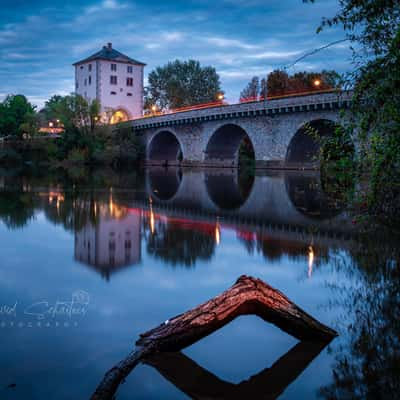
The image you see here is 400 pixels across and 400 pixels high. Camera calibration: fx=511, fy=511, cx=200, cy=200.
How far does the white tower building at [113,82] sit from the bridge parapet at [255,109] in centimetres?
1594

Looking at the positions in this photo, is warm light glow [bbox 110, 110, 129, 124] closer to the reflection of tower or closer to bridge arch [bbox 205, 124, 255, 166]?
bridge arch [bbox 205, 124, 255, 166]

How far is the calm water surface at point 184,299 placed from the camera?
13.3ft

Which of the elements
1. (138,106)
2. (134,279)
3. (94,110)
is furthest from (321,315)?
(138,106)

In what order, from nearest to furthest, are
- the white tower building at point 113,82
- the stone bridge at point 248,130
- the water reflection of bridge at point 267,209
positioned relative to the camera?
the water reflection of bridge at point 267,209 → the stone bridge at point 248,130 → the white tower building at point 113,82

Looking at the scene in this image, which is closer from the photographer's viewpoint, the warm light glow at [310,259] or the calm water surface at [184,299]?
the calm water surface at [184,299]

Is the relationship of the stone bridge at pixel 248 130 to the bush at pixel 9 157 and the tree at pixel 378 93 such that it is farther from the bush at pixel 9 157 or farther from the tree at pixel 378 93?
the tree at pixel 378 93

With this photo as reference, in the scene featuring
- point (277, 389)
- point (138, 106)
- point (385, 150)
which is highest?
point (138, 106)

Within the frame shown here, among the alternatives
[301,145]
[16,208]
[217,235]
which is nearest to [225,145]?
[301,145]

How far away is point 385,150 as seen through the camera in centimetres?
556

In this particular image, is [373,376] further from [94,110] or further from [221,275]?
[94,110]

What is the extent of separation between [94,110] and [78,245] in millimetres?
40754

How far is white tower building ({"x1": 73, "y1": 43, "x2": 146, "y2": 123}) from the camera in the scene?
6694 cm

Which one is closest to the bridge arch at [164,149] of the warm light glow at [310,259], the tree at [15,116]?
the tree at [15,116]

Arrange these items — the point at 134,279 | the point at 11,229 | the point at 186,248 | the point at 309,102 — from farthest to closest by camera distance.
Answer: the point at 309,102 → the point at 11,229 → the point at 186,248 → the point at 134,279
